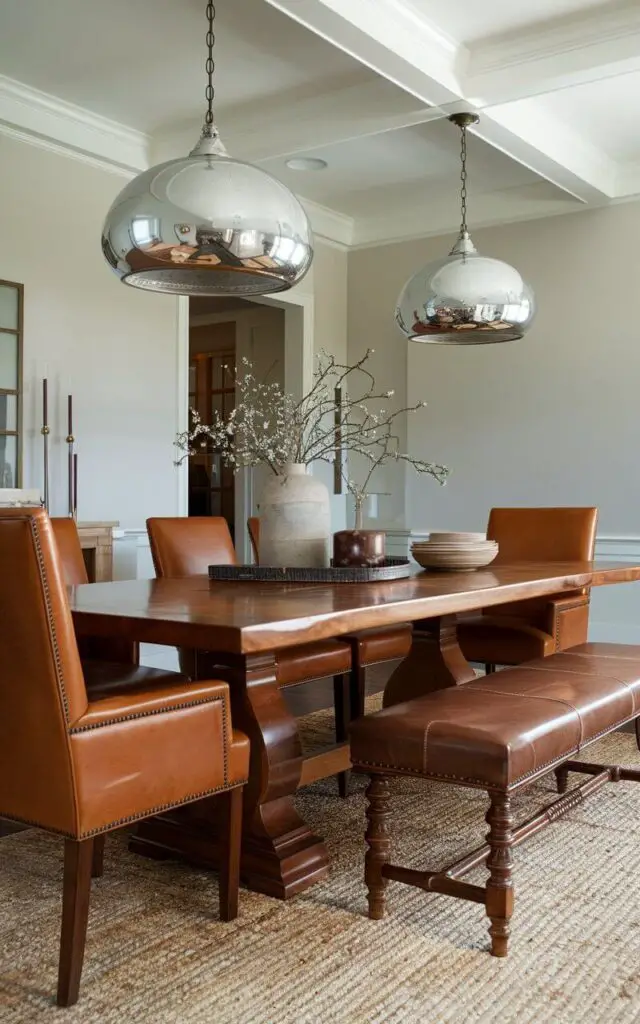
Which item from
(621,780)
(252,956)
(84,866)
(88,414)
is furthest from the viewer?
(88,414)

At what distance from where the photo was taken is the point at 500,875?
1.93 m

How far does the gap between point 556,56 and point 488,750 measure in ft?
10.3

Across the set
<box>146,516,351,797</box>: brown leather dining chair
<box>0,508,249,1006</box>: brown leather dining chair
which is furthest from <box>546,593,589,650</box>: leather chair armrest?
<box>0,508,249,1006</box>: brown leather dining chair

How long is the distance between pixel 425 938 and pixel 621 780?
1281 millimetres

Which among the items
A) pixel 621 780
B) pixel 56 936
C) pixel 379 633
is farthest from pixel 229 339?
pixel 56 936

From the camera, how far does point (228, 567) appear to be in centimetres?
280

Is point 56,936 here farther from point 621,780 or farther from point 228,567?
point 621,780

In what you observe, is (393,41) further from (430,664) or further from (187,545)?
(430,664)

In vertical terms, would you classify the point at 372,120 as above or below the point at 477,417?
above

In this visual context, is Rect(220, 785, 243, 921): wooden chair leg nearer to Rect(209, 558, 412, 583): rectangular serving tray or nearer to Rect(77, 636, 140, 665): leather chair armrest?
Rect(209, 558, 412, 583): rectangular serving tray

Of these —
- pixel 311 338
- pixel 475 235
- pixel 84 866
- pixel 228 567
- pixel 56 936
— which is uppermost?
pixel 475 235

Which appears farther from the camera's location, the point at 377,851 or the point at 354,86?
the point at 354,86

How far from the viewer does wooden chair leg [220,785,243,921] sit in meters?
2.05

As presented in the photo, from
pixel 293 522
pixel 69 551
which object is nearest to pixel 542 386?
pixel 293 522
